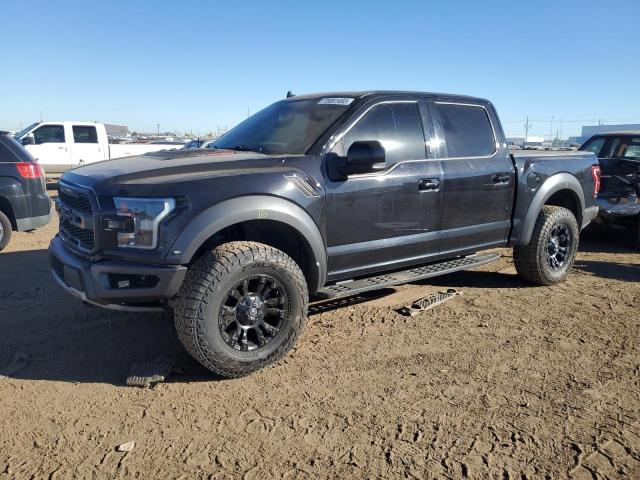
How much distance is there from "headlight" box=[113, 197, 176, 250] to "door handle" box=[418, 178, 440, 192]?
6.74 ft

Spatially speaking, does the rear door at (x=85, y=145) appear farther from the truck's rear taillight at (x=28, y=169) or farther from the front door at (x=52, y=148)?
the truck's rear taillight at (x=28, y=169)

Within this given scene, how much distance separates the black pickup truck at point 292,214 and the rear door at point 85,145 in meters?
13.9

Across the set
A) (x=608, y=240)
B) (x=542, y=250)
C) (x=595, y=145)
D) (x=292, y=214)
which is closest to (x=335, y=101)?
(x=292, y=214)

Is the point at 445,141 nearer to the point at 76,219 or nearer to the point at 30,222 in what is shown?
the point at 76,219

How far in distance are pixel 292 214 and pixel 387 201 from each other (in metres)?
0.91

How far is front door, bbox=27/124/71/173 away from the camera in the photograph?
16.3m

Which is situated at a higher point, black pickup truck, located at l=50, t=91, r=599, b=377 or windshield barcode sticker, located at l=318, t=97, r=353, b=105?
windshield barcode sticker, located at l=318, t=97, r=353, b=105

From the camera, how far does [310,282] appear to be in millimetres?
3822

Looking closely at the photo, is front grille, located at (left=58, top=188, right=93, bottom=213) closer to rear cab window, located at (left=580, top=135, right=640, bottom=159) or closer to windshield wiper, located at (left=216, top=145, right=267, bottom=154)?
windshield wiper, located at (left=216, top=145, right=267, bottom=154)

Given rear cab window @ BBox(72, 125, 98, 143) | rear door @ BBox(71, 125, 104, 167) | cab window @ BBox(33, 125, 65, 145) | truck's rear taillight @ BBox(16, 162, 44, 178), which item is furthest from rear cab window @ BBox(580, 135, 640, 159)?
cab window @ BBox(33, 125, 65, 145)

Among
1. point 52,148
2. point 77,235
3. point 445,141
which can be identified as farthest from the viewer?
point 52,148

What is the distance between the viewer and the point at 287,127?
431cm

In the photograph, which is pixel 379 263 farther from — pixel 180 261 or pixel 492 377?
pixel 180 261

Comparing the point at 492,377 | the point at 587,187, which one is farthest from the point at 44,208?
the point at 587,187
